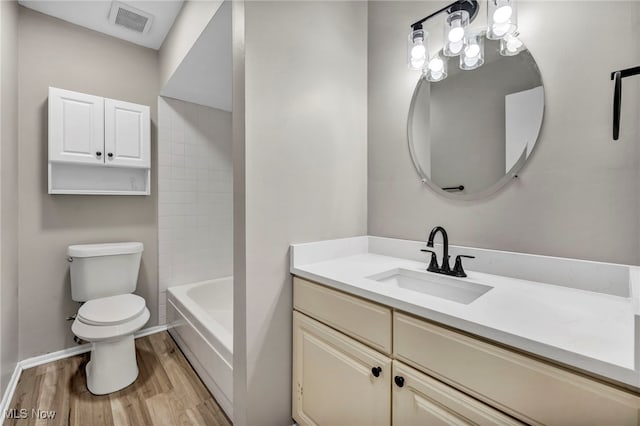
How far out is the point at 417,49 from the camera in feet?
4.43

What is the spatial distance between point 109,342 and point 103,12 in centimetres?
228

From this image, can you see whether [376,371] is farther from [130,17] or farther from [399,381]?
[130,17]

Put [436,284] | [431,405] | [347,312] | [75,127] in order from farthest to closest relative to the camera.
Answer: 1. [75,127]
2. [436,284]
3. [347,312]
4. [431,405]

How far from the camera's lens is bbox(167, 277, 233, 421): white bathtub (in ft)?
5.01

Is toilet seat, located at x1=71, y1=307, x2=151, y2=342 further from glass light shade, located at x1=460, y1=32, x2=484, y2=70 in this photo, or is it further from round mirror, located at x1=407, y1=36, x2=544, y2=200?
glass light shade, located at x1=460, y1=32, x2=484, y2=70

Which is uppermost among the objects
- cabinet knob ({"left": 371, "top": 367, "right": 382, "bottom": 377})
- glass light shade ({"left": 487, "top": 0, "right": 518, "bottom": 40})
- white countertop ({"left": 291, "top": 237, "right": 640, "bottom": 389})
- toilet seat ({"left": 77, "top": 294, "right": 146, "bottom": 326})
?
glass light shade ({"left": 487, "top": 0, "right": 518, "bottom": 40})

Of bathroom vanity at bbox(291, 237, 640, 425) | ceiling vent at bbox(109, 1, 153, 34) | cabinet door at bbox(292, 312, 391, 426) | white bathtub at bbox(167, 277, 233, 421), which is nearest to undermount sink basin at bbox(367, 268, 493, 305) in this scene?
bathroom vanity at bbox(291, 237, 640, 425)

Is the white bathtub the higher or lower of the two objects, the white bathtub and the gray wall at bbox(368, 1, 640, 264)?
the lower

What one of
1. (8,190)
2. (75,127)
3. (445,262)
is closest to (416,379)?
(445,262)

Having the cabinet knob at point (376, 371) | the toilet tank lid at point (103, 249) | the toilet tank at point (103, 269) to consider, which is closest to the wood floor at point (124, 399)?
the toilet tank at point (103, 269)

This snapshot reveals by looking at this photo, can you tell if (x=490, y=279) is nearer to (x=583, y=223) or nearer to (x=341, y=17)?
(x=583, y=223)

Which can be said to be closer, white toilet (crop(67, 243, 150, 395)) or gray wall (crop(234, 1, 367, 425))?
gray wall (crop(234, 1, 367, 425))

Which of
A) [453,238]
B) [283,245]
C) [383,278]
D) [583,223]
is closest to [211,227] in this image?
[283,245]

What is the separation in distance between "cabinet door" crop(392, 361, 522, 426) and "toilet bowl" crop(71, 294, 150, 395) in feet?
5.41
